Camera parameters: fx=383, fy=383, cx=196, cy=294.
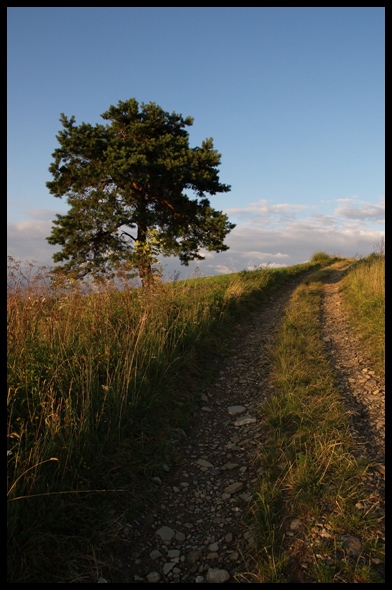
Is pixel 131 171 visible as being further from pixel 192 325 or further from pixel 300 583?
pixel 300 583

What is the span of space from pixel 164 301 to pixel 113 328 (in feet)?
7.22

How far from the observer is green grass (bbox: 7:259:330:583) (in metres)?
3.26

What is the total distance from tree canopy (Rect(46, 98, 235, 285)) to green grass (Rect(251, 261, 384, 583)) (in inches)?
541

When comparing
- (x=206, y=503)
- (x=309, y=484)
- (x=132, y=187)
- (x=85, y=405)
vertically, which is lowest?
(x=206, y=503)

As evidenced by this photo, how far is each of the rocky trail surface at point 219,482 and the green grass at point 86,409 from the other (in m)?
0.22

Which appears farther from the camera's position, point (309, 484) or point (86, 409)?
point (86, 409)

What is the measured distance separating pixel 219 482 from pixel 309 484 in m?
1.06

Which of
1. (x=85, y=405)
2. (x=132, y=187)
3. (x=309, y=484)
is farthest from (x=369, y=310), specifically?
(x=132, y=187)

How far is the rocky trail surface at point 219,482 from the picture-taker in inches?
131

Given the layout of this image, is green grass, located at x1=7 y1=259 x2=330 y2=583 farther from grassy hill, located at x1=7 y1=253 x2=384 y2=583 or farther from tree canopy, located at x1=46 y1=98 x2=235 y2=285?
tree canopy, located at x1=46 y1=98 x2=235 y2=285

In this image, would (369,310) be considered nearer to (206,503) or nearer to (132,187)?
(206,503)

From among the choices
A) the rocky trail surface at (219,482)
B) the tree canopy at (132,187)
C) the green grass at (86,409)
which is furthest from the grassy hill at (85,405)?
the tree canopy at (132,187)

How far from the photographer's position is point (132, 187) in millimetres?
19797

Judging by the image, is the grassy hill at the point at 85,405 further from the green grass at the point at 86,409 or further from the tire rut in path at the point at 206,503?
the tire rut in path at the point at 206,503
